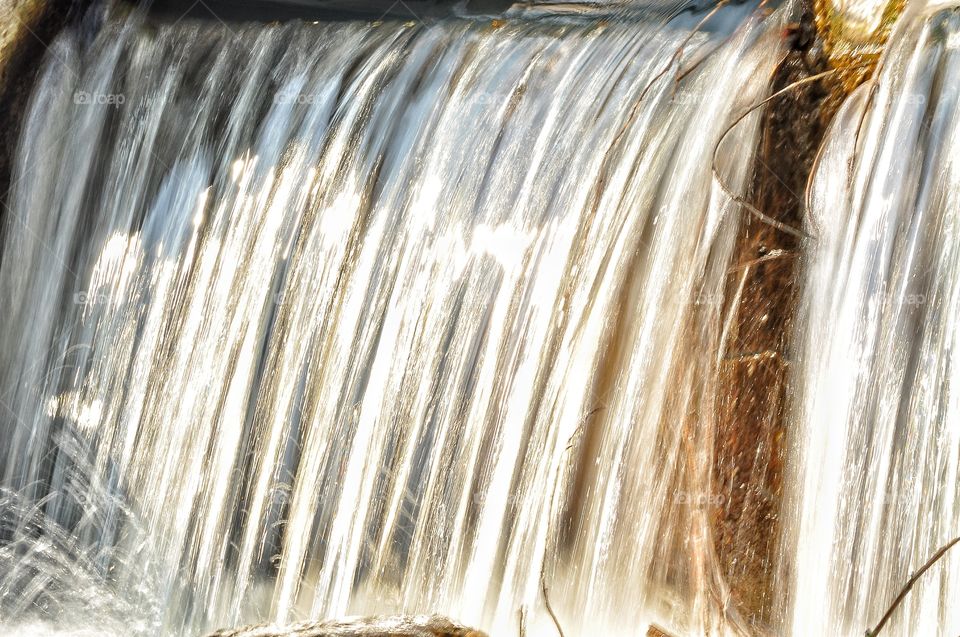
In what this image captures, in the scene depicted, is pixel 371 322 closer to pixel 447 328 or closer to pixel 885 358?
pixel 447 328

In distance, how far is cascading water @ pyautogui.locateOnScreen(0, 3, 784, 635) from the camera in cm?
363

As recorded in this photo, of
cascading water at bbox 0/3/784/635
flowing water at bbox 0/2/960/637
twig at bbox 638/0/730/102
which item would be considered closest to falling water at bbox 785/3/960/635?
flowing water at bbox 0/2/960/637

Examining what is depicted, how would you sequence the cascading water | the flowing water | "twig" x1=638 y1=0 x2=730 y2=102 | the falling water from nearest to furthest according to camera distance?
the falling water → the flowing water → the cascading water → "twig" x1=638 y1=0 x2=730 y2=102

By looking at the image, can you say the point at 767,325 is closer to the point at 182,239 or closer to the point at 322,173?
the point at 322,173

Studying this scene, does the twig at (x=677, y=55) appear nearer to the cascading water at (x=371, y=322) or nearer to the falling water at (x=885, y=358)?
the cascading water at (x=371, y=322)

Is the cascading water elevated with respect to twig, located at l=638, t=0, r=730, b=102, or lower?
lower

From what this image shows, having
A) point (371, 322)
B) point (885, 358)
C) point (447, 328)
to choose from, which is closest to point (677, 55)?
point (447, 328)

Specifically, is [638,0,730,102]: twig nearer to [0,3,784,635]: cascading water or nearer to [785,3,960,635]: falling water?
[0,3,784,635]: cascading water

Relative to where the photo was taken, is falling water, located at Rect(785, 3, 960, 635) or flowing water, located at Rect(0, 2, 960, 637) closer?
falling water, located at Rect(785, 3, 960, 635)

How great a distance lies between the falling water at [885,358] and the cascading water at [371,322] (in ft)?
0.94

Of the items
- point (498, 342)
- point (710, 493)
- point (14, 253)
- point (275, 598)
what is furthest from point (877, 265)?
point (14, 253)

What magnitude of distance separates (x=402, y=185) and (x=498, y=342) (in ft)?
3.09

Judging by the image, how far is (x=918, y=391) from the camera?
3057 millimetres

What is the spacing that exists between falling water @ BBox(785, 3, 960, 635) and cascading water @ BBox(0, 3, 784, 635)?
0.29 m
